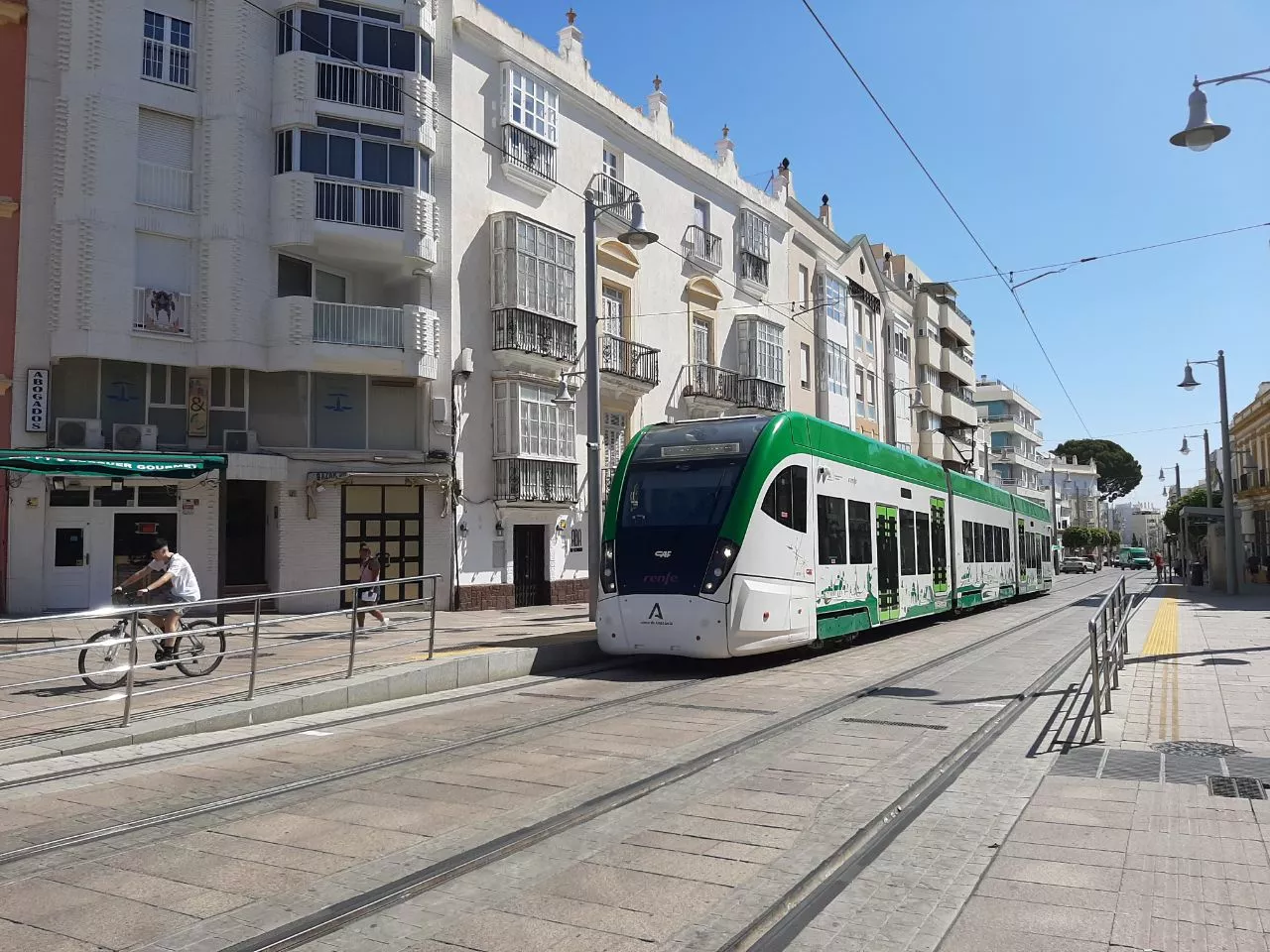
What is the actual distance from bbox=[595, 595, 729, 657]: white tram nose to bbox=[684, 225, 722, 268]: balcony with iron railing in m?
21.1

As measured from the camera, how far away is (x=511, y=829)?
6074 mm

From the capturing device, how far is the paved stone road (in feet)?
15.1

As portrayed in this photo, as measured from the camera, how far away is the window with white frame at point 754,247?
35625 millimetres

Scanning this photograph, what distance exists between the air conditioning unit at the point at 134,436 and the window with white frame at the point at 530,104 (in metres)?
11.1

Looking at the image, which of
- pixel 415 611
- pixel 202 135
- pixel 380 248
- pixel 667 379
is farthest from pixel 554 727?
pixel 667 379

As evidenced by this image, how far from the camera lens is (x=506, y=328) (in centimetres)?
2441

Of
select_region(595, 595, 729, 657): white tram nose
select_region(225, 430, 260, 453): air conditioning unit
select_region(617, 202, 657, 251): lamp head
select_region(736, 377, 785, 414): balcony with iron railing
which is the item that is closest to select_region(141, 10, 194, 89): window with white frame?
select_region(225, 430, 260, 453): air conditioning unit

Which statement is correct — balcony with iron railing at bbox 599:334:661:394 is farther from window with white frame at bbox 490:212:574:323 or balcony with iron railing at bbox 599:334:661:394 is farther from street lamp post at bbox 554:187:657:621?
street lamp post at bbox 554:187:657:621

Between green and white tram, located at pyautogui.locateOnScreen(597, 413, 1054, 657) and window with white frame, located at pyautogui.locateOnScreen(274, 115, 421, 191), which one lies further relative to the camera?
window with white frame, located at pyautogui.locateOnScreen(274, 115, 421, 191)

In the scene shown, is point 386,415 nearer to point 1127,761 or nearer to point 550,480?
point 550,480

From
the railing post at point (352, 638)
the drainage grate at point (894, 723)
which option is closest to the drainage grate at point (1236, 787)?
the drainage grate at point (894, 723)

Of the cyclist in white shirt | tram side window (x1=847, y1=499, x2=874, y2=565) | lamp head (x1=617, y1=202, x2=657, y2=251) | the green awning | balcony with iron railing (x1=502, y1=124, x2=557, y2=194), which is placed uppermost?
balcony with iron railing (x1=502, y1=124, x2=557, y2=194)

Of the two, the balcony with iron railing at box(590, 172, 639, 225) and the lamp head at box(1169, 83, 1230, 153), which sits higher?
the balcony with iron railing at box(590, 172, 639, 225)

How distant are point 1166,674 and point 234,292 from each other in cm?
1842
